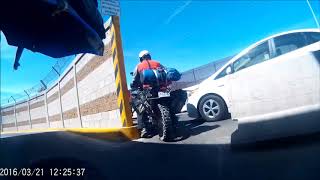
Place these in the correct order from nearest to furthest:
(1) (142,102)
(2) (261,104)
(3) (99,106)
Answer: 1. (2) (261,104)
2. (1) (142,102)
3. (3) (99,106)

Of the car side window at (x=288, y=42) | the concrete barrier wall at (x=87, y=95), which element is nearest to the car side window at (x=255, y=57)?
the car side window at (x=288, y=42)

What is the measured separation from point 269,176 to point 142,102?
10.5 ft

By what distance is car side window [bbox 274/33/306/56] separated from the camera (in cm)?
460

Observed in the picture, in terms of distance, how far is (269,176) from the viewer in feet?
8.11

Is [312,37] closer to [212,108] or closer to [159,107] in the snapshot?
[212,108]

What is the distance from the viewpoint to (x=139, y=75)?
5277 mm

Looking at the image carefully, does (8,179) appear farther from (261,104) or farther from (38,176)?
(261,104)

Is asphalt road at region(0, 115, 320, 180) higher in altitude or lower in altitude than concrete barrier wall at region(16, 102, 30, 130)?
lower

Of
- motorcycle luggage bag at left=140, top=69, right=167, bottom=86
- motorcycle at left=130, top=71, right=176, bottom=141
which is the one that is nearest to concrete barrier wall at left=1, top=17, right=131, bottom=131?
motorcycle at left=130, top=71, right=176, bottom=141

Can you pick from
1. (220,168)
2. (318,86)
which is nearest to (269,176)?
(220,168)

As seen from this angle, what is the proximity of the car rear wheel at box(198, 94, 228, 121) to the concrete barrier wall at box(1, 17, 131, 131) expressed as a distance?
1744 mm

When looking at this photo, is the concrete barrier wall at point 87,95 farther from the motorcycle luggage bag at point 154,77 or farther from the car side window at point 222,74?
the car side window at point 222,74

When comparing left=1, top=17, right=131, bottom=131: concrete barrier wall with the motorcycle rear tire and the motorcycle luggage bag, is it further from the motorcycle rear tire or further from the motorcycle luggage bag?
the motorcycle rear tire

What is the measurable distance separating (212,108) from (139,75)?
5.75 feet
